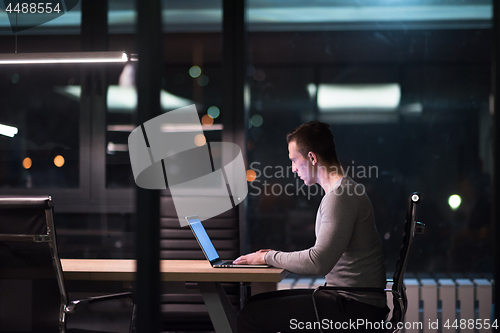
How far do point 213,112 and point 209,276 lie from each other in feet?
6.38

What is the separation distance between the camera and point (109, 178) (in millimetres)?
3650

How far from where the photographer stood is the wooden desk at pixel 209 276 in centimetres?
199

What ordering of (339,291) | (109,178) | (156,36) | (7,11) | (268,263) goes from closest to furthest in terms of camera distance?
→ (156,36)
(339,291)
(268,263)
(109,178)
(7,11)

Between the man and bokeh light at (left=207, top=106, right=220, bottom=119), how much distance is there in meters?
1.75

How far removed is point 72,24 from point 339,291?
3.13 m

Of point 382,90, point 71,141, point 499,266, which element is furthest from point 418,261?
point 499,266

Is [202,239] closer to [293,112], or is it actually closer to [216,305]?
[216,305]

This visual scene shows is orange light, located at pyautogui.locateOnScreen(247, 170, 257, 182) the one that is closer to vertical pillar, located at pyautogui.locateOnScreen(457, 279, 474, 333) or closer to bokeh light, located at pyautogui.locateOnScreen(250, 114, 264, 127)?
bokeh light, located at pyautogui.locateOnScreen(250, 114, 264, 127)

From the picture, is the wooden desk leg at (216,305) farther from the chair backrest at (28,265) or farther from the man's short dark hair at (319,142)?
the man's short dark hair at (319,142)

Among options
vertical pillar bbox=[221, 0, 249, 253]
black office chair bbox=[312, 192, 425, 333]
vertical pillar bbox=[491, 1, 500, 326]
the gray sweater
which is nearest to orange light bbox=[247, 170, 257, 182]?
vertical pillar bbox=[221, 0, 249, 253]

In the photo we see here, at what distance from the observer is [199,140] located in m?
3.71

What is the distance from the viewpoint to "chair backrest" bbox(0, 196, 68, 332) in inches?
74.9

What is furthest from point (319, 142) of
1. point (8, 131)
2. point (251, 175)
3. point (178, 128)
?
point (8, 131)

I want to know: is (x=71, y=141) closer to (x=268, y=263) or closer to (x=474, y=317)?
(x=268, y=263)
